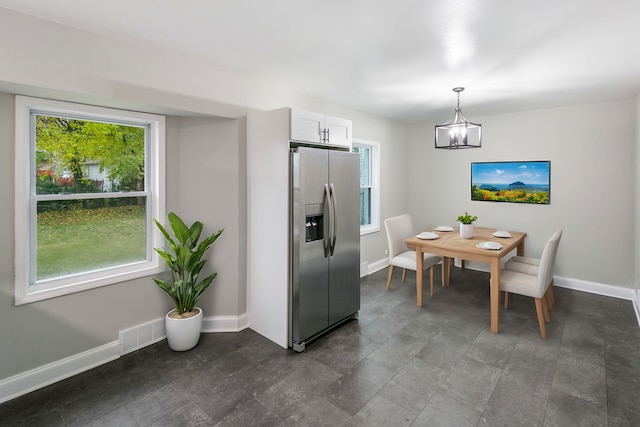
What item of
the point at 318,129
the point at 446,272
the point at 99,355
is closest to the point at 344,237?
the point at 318,129

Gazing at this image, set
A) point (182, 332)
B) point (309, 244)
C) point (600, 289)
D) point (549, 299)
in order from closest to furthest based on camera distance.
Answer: point (182, 332) < point (309, 244) < point (549, 299) < point (600, 289)

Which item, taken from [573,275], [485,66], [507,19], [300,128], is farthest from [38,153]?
[573,275]

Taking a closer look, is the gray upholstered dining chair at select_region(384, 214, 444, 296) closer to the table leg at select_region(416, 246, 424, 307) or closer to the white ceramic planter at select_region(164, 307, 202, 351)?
the table leg at select_region(416, 246, 424, 307)

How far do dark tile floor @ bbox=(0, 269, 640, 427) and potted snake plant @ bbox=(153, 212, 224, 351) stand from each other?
173 mm

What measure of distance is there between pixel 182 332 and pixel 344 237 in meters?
1.71

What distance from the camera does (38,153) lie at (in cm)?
244

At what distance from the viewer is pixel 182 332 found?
2846mm

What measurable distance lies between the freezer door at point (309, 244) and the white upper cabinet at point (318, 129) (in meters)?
0.17

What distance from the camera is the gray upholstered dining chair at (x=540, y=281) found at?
3131 millimetres

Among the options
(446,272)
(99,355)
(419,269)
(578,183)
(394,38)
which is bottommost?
(99,355)

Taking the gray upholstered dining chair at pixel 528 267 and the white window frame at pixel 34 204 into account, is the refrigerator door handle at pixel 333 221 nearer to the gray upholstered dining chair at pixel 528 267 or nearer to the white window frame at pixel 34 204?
the white window frame at pixel 34 204

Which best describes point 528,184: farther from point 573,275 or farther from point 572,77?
point 572,77

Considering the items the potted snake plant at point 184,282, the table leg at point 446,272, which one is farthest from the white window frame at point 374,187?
the potted snake plant at point 184,282

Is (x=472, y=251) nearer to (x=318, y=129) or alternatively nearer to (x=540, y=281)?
(x=540, y=281)
